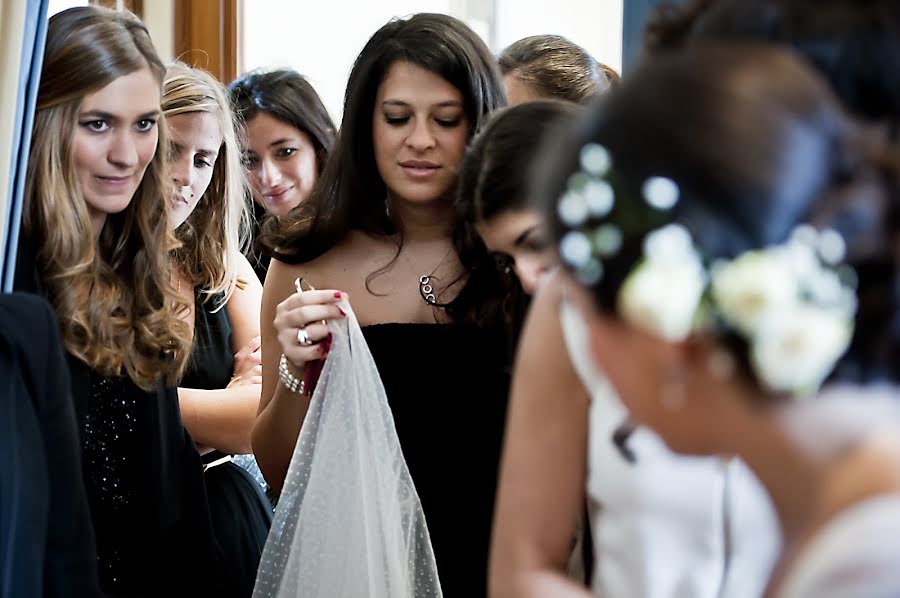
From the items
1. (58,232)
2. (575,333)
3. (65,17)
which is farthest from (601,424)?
(65,17)

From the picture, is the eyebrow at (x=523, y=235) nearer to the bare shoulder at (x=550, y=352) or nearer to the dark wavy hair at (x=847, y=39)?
the bare shoulder at (x=550, y=352)

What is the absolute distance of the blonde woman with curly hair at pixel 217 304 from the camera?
88.1 inches

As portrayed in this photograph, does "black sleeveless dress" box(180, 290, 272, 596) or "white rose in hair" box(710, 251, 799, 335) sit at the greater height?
"white rose in hair" box(710, 251, 799, 335)

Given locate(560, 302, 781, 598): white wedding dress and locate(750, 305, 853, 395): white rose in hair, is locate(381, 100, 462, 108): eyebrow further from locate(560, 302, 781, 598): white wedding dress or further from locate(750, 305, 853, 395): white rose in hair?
locate(750, 305, 853, 395): white rose in hair

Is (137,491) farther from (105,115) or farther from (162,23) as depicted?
(162,23)

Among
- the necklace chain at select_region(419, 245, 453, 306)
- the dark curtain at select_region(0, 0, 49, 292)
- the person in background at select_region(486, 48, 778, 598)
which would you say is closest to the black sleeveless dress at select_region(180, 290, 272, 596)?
the necklace chain at select_region(419, 245, 453, 306)

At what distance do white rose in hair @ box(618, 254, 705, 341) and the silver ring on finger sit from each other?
1.12 meters

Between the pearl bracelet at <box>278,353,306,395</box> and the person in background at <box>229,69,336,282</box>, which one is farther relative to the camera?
the person in background at <box>229,69,336,282</box>

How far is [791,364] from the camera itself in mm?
783

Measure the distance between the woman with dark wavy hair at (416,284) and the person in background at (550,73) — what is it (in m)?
0.25

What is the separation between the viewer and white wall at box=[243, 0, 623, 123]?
4258mm

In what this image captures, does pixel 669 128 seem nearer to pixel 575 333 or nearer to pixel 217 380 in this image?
pixel 575 333

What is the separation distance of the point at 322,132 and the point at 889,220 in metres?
2.60

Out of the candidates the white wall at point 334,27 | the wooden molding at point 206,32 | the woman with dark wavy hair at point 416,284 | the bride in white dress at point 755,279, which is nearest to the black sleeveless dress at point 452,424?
the woman with dark wavy hair at point 416,284
